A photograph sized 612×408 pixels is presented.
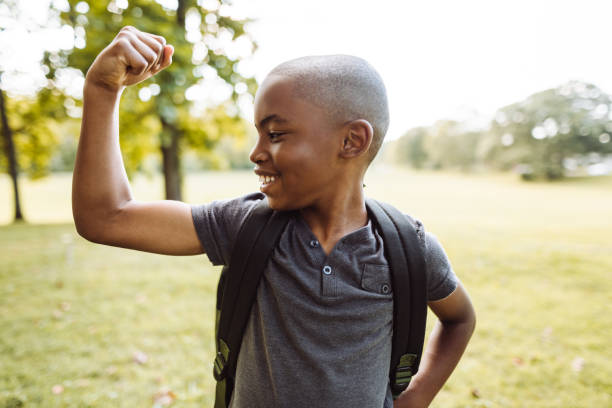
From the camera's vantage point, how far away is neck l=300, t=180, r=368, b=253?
4.32ft

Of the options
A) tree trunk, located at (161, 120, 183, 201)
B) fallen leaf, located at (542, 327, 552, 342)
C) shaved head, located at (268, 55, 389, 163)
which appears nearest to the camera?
shaved head, located at (268, 55, 389, 163)

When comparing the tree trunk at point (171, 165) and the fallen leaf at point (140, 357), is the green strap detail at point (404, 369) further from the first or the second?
the tree trunk at point (171, 165)

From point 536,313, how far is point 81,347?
6052 millimetres

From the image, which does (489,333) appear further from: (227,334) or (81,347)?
(81,347)

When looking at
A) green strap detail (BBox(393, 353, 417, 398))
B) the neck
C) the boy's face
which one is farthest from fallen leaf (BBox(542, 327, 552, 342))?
the boy's face

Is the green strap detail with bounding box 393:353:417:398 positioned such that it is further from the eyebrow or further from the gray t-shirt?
the eyebrow

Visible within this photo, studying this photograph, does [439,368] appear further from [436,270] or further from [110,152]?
[110,152]

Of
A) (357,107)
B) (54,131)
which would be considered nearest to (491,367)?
(357,107)

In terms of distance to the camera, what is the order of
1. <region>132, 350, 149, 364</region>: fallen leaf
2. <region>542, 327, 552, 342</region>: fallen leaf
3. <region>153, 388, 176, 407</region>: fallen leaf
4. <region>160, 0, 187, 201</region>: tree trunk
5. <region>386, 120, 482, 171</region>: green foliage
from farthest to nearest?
1. <region>386, 120, 482, 171</region>: green foliage
2. <region>160, 0, 187, 201</region>: tree trunk
3. <region>542, 327, 552, 342</region>: fallen leaf
4. <region>132, 350, 149, 364</region>: fallen leaf
5. <region>153, 388, 176, 407</region>: fallen leaf

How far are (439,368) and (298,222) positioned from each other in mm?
905

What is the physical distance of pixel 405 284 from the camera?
128cm

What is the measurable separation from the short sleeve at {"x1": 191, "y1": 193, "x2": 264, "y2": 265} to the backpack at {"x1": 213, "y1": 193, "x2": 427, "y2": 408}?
0.17ft

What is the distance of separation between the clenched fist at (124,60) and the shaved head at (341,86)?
1.22ft

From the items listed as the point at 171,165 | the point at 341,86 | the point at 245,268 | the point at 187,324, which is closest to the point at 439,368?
the point at 245,268
